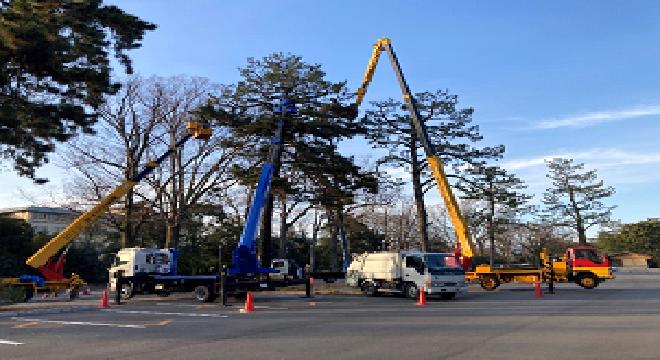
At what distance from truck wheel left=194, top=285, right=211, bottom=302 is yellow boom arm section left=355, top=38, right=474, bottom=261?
45.7ft

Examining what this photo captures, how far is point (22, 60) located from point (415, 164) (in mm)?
25394

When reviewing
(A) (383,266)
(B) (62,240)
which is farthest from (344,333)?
(B) (62,240)

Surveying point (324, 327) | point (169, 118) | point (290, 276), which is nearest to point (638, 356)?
point (324, 327)

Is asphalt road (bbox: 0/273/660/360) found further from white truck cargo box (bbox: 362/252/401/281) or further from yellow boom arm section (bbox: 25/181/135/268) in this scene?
yellow boom arm section (bbox: 25/181/135/268)

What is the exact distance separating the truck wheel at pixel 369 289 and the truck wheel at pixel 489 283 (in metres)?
7.40

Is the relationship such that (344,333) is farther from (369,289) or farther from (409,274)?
(369,289)

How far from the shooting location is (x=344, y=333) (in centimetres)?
1270

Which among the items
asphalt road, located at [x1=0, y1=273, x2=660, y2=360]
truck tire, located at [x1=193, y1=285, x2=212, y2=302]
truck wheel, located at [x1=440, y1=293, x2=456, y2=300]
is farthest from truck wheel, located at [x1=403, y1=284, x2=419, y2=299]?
truck tire, located at [x1=193, y1=285, x2=212, y2=302]

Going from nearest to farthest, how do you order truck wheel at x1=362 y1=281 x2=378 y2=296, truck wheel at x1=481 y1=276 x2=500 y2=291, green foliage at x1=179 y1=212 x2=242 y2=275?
truck wheel at x1=362 y1=281 x2=378 y2=296 < truck wheel at x1=481 y1=276 x2=500 y2=291 < green foliage at x1=179 y1=212 x2=242 y2=275

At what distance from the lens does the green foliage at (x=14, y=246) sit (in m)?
41.9

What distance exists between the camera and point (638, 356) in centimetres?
934

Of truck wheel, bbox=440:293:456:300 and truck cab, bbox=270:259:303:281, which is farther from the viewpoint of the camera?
truck cab, bbox=270:259:303:281

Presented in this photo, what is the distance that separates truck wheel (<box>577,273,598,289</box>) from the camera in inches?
1206

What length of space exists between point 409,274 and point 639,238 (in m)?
86.5
